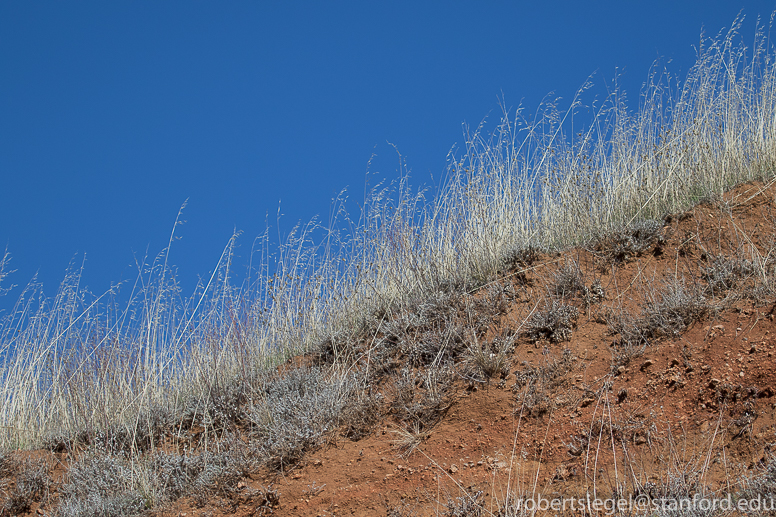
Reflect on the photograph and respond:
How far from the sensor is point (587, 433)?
3.46m

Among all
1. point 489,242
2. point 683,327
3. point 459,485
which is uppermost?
point 489,242

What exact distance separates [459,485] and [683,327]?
2.00m

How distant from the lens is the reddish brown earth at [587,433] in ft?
10.3

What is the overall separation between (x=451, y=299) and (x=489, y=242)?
0.85 metres

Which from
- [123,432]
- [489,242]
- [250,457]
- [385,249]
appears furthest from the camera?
[385,249]

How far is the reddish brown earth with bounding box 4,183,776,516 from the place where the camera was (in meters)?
3.13

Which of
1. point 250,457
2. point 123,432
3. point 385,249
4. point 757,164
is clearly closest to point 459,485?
point 250,457

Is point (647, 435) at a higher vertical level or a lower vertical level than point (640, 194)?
lower

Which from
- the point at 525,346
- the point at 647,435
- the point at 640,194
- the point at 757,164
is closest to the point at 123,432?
the point at 525,346

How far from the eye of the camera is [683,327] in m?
3.90

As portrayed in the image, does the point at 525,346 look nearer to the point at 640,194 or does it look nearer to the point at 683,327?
the point at 683,327

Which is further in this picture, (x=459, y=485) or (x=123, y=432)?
(x=123, y=432)

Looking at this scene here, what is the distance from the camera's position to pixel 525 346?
174 inches

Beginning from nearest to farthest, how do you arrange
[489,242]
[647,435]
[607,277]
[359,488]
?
[647,435]
[359,488]
[607,277]
[489,242]
